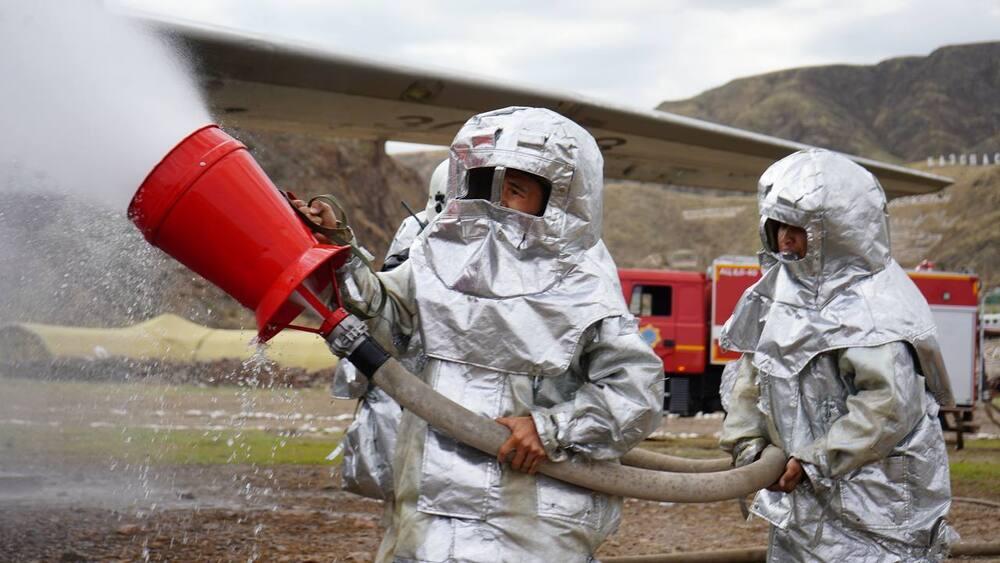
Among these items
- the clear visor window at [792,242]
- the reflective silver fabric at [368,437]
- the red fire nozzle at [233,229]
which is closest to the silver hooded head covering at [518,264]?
the red fire nozzle at [233,229]

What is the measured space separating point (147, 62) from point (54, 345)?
10.4m

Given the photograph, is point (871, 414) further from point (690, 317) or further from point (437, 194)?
point (690, 317)

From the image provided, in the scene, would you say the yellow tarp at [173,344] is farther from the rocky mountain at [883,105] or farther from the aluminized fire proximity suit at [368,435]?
the rocky mountain at [883,105]

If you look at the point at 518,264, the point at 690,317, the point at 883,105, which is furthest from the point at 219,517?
the point at 883,105

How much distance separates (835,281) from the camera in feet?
12.5

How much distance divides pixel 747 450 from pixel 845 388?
406 millimetres

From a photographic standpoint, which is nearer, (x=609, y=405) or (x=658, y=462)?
(x=609, y=405)

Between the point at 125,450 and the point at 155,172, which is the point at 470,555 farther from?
the point at 125,450

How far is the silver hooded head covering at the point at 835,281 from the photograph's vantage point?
145 inches

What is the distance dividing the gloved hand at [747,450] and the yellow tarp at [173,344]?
38.5 feet

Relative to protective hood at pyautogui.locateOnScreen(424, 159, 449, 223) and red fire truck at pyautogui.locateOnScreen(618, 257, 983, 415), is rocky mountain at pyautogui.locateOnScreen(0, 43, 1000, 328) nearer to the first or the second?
protective hood at pyautogui.locateOnScreen(424, 159, 449, 223)

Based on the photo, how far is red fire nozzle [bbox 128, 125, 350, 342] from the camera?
2.80 m

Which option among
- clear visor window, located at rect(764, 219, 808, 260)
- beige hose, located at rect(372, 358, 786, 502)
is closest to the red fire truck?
clear visor window, located at rect(764, 219, 808, 260)

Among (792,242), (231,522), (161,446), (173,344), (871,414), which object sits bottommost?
(173,344)
